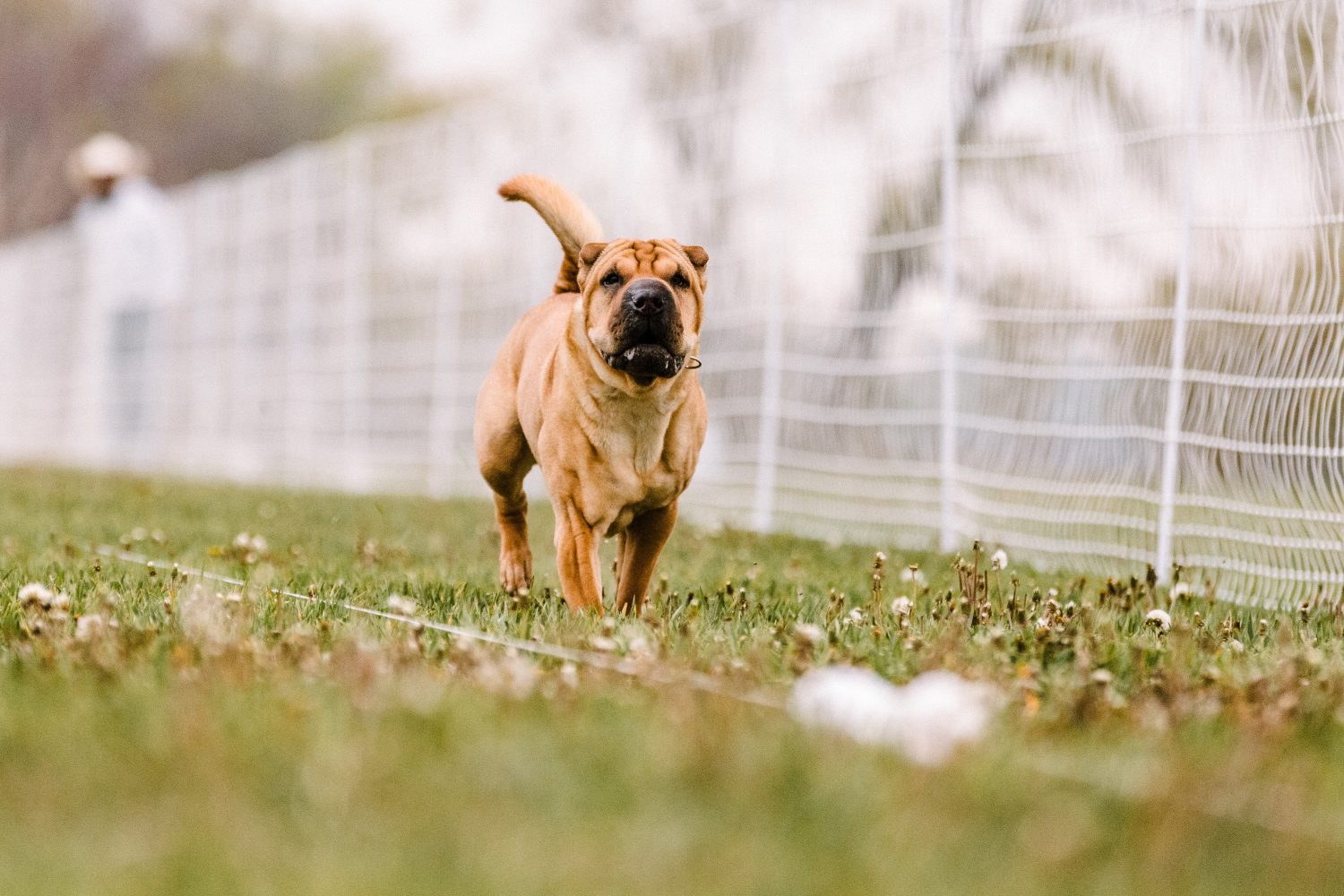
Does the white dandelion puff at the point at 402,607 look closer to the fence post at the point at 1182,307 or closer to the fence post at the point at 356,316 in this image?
the fence post at the point at 1182,307

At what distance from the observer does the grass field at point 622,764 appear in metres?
1.79

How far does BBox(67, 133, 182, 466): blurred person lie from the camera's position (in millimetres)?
14508

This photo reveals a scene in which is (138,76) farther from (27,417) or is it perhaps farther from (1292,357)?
(1292,357)

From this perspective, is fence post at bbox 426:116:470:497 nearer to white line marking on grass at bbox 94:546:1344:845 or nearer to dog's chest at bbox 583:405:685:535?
dog's chest at bbox 583:405:685:535

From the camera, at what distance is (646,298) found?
401cm

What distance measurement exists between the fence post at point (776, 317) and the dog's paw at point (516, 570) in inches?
128

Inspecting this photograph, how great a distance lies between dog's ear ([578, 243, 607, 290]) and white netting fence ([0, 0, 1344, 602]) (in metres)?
2.39

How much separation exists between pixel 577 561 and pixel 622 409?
427 millimetres

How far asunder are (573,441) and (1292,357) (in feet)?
8.74

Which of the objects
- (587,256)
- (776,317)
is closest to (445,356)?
(776,317)

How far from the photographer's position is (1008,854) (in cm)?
187

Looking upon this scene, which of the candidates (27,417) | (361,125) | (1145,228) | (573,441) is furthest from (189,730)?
(361,125)

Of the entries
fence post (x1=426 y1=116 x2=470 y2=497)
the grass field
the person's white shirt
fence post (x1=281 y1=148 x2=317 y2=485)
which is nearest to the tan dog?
the grass field

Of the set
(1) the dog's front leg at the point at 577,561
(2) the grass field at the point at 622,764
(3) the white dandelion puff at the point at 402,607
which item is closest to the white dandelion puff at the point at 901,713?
(2) the grass field at the point at 622,764
